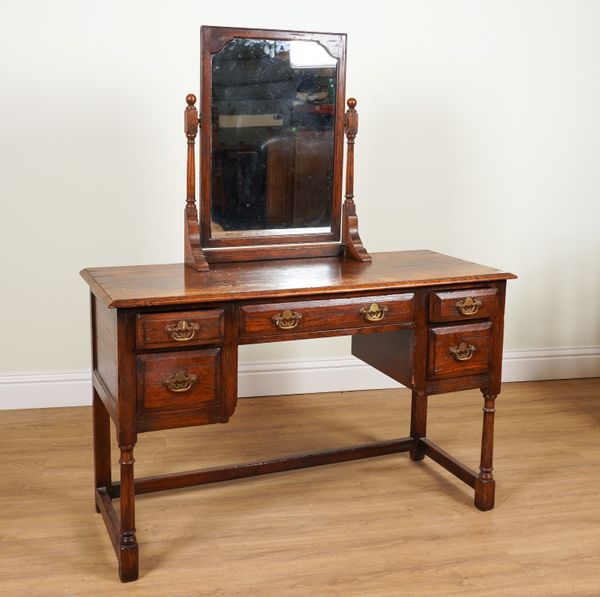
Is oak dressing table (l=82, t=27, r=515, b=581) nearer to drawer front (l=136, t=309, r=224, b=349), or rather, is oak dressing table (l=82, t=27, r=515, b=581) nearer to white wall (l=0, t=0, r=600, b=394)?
drawer front (l=136, t=309, r=224, b=349)

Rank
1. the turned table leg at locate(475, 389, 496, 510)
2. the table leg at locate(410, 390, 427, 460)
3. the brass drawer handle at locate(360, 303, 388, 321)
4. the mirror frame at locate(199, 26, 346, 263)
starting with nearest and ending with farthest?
the brass drawer handle at locate(360, 303, 388, 321)
the mirror frame at locate(199, 26, 346, 263)
the turned table leg at locate(475, 389, 496, 510)
the table leg at locate(410, 390, 427, 460)

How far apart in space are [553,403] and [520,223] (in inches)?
35.4

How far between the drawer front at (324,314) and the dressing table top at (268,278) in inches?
1.8

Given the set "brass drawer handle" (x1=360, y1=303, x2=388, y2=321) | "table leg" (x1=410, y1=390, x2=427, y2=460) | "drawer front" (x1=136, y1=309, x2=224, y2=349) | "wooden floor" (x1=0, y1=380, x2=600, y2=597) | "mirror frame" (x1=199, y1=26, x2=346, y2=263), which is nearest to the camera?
"drawer front" (x1=136, y1=309, x2=224, y2=349)

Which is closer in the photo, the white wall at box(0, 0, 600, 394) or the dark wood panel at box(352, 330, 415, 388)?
the dark wood panel at box(352, 330, 415, 388)

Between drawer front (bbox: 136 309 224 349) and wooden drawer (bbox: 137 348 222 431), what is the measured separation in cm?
4

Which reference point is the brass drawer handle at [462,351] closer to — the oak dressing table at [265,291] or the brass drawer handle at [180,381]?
the oak dressing table at [265,291]

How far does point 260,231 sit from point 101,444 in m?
0.89

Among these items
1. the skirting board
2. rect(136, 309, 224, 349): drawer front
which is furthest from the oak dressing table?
the skirting board

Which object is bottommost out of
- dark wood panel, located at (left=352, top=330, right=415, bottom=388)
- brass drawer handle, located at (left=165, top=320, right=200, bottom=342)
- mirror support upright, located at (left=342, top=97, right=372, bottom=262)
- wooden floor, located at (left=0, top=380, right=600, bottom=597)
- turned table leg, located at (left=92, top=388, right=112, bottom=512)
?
wooden floor, located at (left=0, top=380, right=600, bottom=597)

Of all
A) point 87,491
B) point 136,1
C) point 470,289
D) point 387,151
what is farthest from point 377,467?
point 136,1

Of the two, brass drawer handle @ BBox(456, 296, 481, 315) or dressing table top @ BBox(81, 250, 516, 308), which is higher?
dressing table top @ BBox(81, 250, 516, 308)

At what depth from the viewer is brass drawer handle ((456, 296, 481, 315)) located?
2.84m

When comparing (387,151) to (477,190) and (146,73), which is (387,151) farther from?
(146,73)
